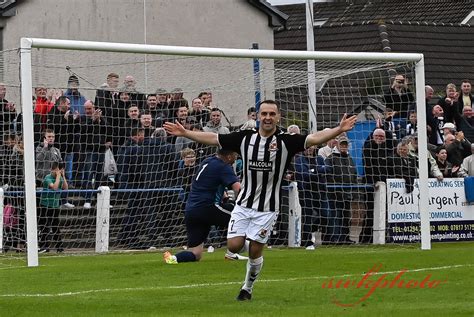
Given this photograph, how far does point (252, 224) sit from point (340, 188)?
→ 10.4 m

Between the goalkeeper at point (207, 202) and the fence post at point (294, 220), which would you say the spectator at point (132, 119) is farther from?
the goalkeeper at point (207, 202)

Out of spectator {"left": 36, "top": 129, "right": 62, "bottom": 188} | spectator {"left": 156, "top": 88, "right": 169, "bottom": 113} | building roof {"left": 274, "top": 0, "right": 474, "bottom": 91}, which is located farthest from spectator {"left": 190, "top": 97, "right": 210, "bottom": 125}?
building roof {"left": 274, "top": 0, "right": 474, "bottom": 91}

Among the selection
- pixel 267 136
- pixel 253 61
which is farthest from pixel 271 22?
pixel 267 136

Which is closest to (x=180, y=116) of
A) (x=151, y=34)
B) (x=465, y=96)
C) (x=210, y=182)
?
(x=210, y=182)

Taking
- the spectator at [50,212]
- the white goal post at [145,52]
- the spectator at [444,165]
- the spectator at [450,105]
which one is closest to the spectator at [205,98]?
the white goal post at [145,52]

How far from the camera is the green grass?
12.3 metres

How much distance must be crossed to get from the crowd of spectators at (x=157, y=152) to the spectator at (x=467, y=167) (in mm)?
967

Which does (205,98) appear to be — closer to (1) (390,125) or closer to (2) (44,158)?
(2) (44,158)

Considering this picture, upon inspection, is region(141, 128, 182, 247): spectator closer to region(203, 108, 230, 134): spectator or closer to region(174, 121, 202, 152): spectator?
region(174, 121, 202, 152): spectator

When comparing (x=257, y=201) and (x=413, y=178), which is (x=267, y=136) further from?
(x=413, y=178)

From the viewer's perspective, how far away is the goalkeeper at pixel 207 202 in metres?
18.9

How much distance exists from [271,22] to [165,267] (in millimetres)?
20956

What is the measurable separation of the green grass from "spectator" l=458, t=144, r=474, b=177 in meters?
5.60

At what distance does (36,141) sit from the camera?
2206 centimetres
